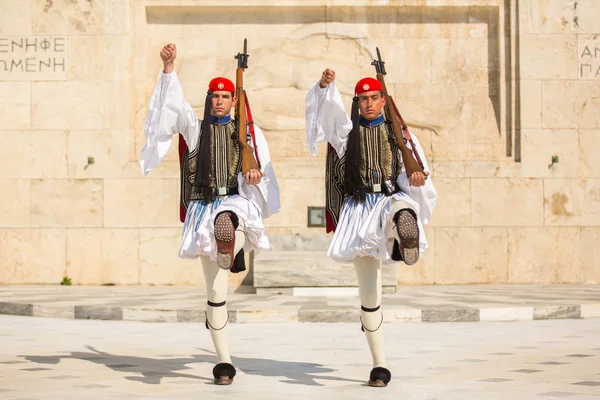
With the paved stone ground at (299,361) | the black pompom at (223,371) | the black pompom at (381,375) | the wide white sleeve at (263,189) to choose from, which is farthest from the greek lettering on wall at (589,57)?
the black pompom at (223,371)

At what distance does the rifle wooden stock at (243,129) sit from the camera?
6.71 meters

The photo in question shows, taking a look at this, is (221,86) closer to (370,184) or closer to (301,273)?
(370,184)

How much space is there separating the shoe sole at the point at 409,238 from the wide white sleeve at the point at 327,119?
34.3 inches

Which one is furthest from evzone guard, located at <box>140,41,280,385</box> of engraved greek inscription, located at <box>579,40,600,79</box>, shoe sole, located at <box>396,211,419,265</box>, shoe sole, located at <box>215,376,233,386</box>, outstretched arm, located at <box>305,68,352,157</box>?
engraved greek inscription, located at <box>579,40,600,79</box>

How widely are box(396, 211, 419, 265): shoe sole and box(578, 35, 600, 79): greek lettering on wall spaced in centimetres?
1026

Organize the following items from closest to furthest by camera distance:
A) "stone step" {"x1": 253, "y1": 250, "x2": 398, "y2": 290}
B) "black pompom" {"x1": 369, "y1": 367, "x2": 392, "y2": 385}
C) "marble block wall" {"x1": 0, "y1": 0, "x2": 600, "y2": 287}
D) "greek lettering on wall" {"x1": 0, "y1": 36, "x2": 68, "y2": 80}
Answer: "black pompom" {"x1": 369, "y1": 367, "x2": 392, "y2": 385}
"stone step" {"x1": 253, "y1": 250, "x2": 398, "y2": 290}
"marble block wall" {"x1": 0, "y1": 0, "x2": 600, "y2": 287}
"greek lettering on wall" {"x1": 0, "y1": 36, "x2": 68, "y2": 80}

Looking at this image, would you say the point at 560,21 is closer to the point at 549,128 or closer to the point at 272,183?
the point at 549,128

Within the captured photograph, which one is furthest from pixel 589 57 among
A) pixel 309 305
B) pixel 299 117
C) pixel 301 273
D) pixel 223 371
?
pixel 223 371

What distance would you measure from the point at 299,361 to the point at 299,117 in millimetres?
8451

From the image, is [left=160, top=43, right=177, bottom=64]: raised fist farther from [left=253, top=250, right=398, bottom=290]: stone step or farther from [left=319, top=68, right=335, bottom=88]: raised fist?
[left=253, top=250, right=398, bottom=290]: stone step

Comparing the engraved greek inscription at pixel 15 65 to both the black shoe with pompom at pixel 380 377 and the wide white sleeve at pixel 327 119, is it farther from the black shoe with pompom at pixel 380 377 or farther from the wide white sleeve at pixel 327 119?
the black shoe with pompom at pixel 380 377

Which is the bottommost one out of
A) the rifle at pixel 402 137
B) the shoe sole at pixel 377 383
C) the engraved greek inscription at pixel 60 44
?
the shoe sole at pixel 377 383

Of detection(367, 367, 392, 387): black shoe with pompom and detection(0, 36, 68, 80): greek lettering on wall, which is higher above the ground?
detection(0, 36, 68, 80): greek lettering on wall

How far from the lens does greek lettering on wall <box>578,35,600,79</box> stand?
15.6 m
